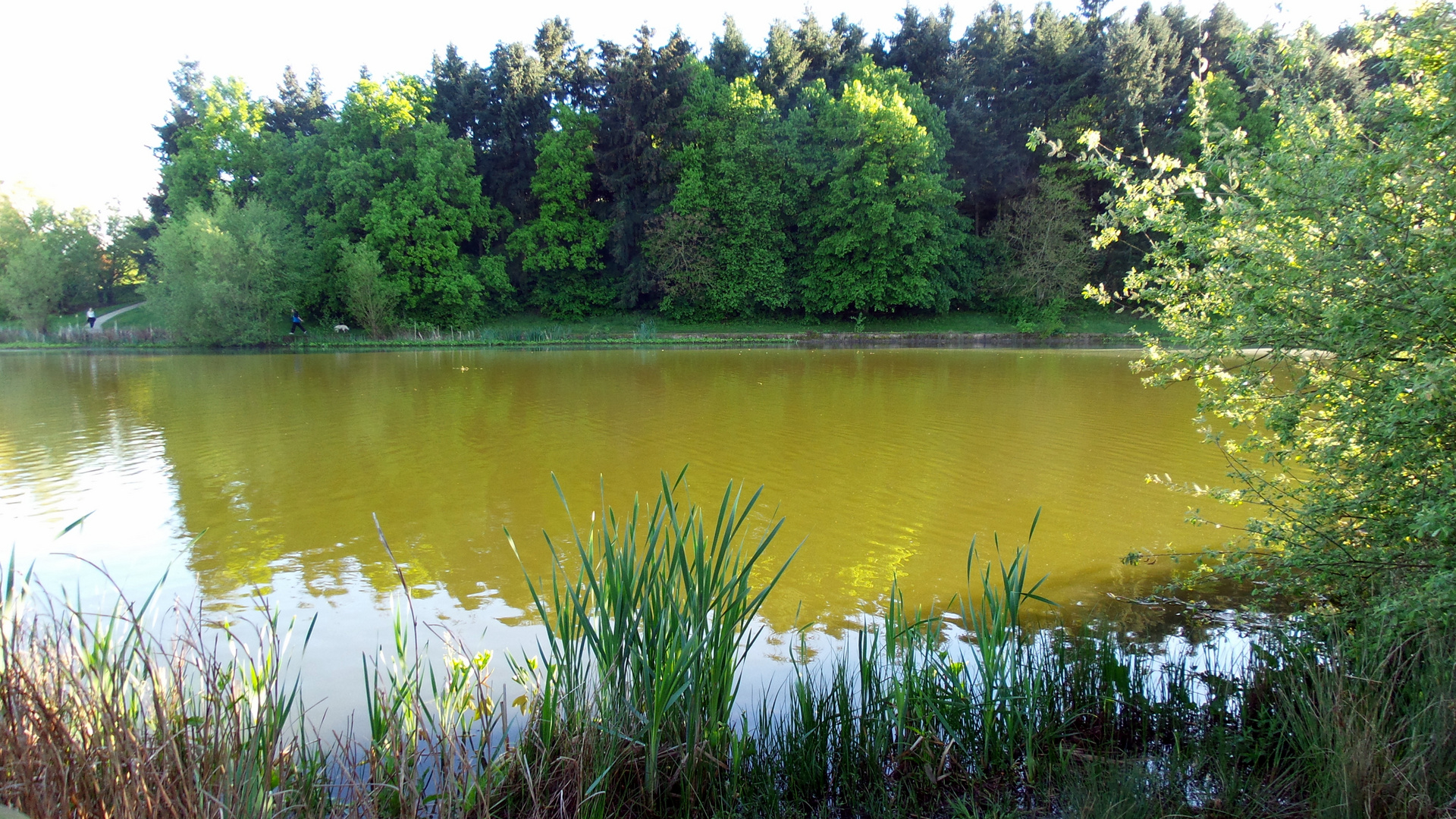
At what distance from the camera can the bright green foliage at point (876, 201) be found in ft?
114

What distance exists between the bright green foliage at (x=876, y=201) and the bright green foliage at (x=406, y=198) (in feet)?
50.0

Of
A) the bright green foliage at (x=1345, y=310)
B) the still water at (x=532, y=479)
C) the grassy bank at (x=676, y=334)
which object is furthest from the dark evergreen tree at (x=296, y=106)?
the bright green foliage at (x=1345, y=310)

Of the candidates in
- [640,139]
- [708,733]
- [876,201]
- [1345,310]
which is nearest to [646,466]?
[708,733]

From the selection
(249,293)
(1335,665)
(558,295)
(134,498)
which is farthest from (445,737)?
(558,295)

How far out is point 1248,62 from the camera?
178 inches

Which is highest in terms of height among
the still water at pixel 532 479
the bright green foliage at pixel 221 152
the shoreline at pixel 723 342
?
the bright green foliage at pixel 221 152

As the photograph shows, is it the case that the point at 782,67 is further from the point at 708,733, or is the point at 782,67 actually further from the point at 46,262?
the point at 708,733

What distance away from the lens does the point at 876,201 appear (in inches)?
1393

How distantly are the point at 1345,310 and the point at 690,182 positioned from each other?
35372 mm

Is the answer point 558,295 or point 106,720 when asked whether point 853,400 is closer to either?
point 106,720

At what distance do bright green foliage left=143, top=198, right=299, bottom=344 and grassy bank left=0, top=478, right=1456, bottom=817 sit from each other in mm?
33098

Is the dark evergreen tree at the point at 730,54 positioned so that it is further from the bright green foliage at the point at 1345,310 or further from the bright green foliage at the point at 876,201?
the bright green foliage at the point at 1345,310

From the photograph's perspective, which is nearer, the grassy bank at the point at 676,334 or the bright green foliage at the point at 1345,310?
the bright green foliage at the point at 1345,310

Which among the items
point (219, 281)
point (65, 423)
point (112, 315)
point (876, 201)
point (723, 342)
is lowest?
point (65, 423)
